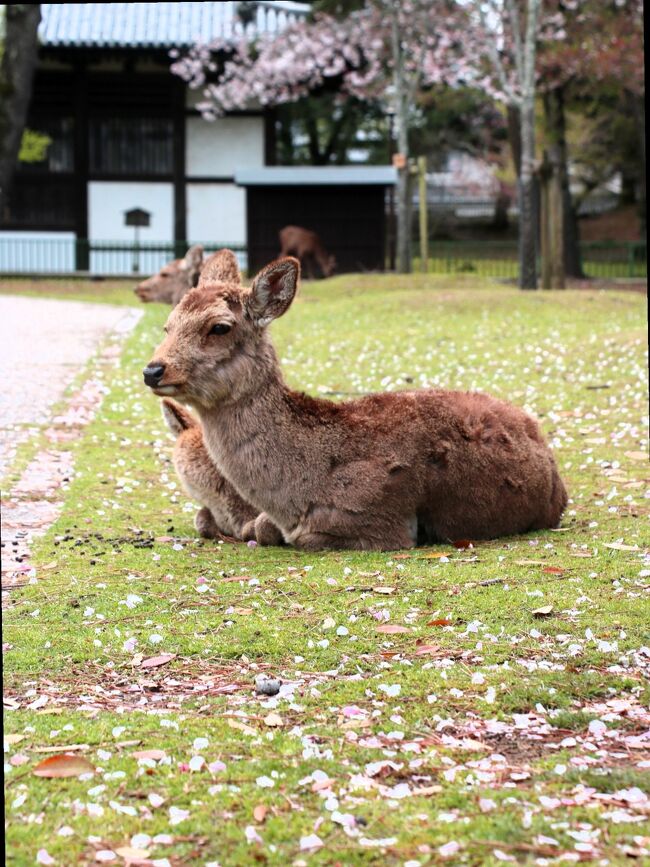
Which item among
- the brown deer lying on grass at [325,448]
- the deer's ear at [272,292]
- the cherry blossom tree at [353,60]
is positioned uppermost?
the cherry blossom tree at [353,60]

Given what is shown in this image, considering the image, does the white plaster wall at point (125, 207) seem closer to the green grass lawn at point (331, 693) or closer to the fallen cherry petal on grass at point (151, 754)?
the green grass lawn at point (331, 693)

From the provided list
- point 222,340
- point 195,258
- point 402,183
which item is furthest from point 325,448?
point 402,183

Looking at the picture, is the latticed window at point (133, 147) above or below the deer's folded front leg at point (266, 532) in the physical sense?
above

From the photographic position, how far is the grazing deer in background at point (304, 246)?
2864cm

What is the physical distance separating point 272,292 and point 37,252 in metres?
25.2

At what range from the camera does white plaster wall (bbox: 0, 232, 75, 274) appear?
3059 cm

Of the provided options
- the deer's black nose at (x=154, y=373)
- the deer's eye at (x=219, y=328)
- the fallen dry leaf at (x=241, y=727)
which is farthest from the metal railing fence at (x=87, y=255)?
the fallen dry leaf at (x=241, y=727)

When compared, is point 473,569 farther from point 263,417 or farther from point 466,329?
point 466,329

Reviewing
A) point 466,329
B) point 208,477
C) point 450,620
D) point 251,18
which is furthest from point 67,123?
point 450,620

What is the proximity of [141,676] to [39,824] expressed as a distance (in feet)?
4.60

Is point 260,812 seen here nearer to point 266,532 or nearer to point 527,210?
point 266,532

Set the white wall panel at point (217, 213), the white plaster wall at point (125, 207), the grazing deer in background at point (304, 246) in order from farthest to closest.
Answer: the white wall panel at point (217, 213) < the white plaster wall at point (125, 207) < the grazing deer in background at point (304, 246)

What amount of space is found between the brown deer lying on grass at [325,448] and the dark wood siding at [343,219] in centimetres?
2351

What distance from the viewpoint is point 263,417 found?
6.99 m
